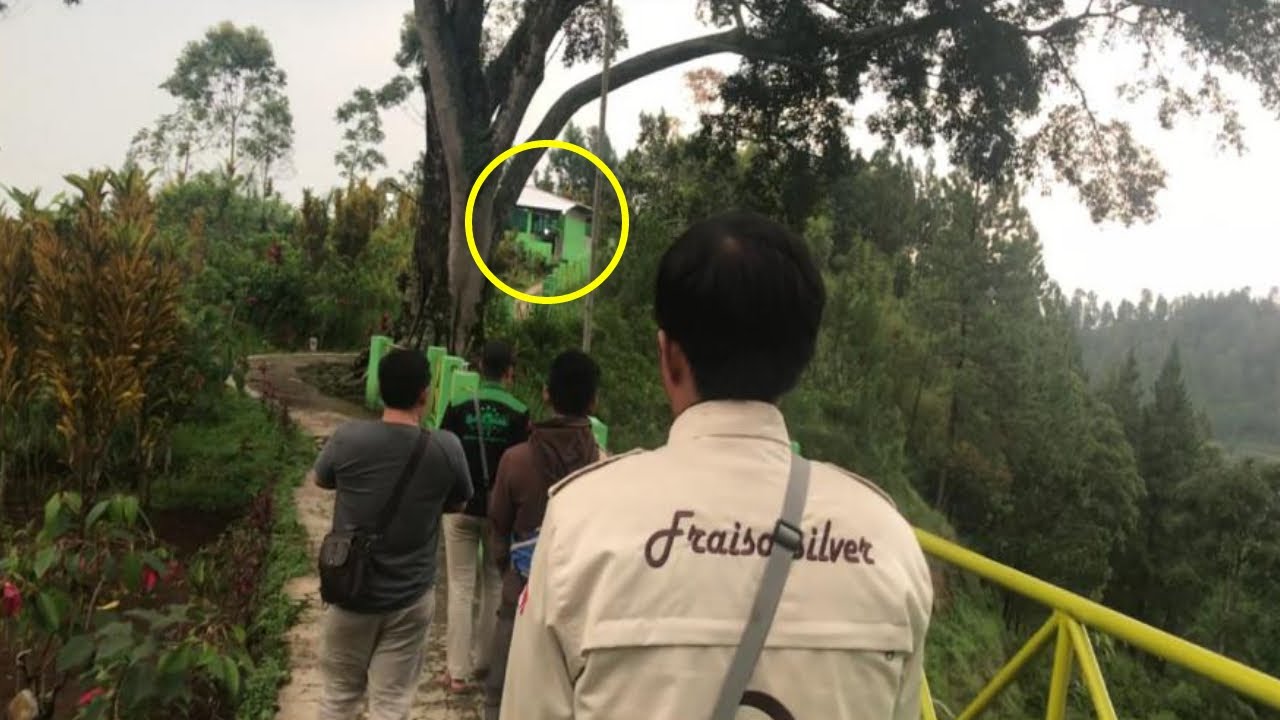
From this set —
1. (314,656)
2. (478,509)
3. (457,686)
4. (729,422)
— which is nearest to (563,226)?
(314,656)

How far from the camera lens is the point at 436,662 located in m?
4.24

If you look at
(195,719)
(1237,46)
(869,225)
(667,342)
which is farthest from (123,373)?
(869,225)

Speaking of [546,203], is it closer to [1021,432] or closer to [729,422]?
[1021,432]

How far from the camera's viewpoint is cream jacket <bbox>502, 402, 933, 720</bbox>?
35.4 inches

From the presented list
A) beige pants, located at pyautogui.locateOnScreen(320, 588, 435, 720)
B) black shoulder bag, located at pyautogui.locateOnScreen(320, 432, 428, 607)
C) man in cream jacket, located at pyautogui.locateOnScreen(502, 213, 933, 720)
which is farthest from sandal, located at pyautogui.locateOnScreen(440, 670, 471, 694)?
man in cream jacket, located at pyautogui.locateOnScreen(502, 213, 933, 720)

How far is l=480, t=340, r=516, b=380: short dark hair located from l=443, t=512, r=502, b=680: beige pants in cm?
56

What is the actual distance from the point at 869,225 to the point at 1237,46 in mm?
21025

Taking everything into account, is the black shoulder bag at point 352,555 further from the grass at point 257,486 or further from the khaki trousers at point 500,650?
the grass at point 257,486

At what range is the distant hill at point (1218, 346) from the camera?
66.8 metres

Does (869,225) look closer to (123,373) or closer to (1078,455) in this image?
(1078,455)

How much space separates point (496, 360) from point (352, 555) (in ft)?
3.67

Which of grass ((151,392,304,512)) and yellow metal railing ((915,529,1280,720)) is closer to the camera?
yellow metal railing ((915,529,1280,720))

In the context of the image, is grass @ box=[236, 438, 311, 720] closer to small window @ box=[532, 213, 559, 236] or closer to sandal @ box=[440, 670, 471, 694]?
sandal @ box=[440, 670, 471, 694]

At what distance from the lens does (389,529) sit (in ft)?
8.73
